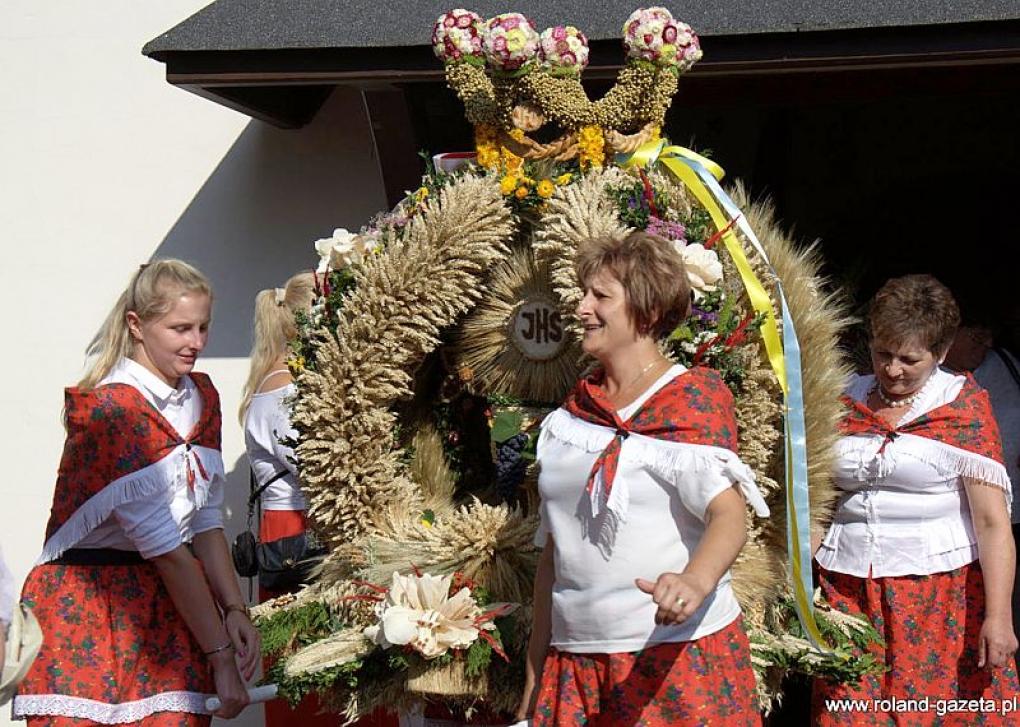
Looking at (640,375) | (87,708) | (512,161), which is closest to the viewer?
(640,375)

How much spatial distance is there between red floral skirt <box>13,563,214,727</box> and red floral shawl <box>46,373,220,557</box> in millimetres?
118

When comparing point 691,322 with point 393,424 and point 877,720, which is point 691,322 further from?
point 877,720

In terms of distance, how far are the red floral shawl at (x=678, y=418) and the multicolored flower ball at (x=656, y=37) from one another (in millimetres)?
1034

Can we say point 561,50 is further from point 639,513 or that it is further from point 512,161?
point 639,513

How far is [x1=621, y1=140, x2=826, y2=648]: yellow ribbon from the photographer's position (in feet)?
10.2

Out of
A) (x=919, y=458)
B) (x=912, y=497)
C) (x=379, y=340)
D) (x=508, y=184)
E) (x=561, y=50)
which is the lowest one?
(x=912, y=497)

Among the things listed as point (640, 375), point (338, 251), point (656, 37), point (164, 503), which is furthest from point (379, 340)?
point (656, 37)

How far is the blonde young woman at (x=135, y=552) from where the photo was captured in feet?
9.69

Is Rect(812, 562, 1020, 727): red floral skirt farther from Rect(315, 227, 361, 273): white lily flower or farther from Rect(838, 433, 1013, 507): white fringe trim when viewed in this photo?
Rect(315, 227, 361, 273): white lily flower

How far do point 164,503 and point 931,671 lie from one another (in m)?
2.03

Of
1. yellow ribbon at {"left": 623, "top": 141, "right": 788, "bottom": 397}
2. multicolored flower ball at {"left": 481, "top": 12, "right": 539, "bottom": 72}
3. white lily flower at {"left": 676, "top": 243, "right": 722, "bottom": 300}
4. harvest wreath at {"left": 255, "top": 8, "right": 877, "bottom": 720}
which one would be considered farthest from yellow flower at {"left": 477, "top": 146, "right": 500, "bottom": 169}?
white lily flower at {"left": 676, "top": 243, "right": 722, "bottom": 300}

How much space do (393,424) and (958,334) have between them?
1.95 m

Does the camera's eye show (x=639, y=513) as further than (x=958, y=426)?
No

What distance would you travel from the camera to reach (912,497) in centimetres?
345
